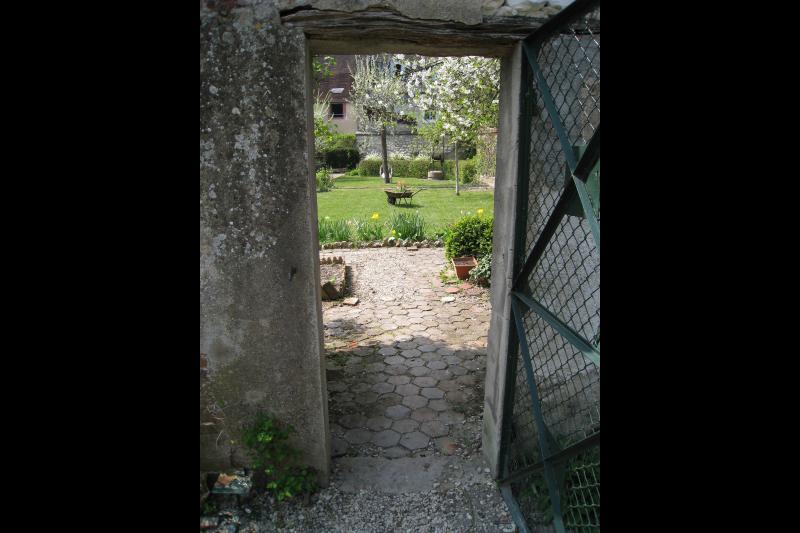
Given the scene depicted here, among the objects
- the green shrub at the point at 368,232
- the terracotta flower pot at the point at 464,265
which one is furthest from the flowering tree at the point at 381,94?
the terracotta flower pot at the point at 464,265

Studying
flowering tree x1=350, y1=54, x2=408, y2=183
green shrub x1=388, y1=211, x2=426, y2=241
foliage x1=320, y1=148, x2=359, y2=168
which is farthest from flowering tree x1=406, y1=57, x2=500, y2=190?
foliage x1=320, y1=148, x2=359, y2=168

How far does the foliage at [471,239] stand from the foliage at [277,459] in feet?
17.6

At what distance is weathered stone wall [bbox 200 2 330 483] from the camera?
281 cm

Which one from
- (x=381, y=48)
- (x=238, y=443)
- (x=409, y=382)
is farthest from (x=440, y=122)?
(x=238, y=443)

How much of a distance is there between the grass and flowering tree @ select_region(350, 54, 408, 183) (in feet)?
2.99

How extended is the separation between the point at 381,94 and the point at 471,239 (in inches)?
Result: 711

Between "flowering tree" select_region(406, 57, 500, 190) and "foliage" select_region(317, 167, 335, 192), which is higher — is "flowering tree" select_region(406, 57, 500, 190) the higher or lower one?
the higher one

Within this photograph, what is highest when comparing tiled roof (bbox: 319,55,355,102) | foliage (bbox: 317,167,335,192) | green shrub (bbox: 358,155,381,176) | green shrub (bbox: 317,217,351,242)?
tiled roof (bbox: 319,55,355,102)

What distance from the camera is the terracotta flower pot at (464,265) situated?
315 inches

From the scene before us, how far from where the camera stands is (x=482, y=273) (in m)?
7.70

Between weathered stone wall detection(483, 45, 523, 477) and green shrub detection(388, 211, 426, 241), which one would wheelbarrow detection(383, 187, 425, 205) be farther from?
weathered stone wall detection(483, 45, 523, 477)

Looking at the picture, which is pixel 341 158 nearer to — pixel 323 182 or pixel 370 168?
pixel 370 168

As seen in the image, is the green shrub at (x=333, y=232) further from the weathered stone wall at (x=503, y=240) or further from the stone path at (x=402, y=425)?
the weathered stone wall at (x=503, y=240)

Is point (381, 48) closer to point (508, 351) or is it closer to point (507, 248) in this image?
point (507, 248)
